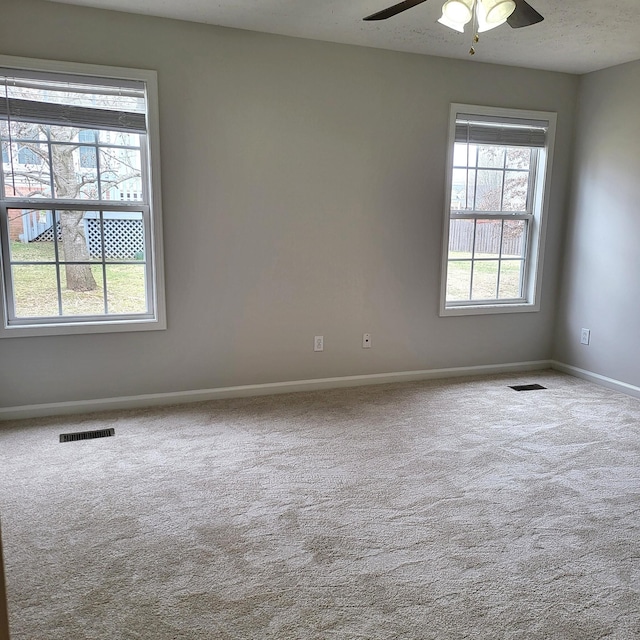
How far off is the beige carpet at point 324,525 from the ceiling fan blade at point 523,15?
2.22 m

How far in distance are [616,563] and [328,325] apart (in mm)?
2457

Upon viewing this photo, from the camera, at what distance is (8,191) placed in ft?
10.5

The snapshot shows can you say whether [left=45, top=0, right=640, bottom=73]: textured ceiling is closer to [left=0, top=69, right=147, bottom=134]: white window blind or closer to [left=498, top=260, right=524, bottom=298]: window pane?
[left=0, top=69, right=147, bottom=134]: white window blind

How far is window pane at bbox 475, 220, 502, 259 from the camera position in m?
4.41

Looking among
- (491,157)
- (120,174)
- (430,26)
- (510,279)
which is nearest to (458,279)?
(510,279)

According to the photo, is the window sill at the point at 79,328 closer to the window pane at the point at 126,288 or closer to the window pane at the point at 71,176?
the window pane at the point at 126,288

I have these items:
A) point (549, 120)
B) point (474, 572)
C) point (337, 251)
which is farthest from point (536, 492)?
point (549, 120)

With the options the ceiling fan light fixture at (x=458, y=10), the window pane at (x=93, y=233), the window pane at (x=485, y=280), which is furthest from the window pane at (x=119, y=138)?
the window pane at (x=485, y=280)

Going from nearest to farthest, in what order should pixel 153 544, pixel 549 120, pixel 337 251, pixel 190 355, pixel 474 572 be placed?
pixel 474 572 < pixel 153 544 < pixel 190 355 < pixel 337 251 < pixel 549 120

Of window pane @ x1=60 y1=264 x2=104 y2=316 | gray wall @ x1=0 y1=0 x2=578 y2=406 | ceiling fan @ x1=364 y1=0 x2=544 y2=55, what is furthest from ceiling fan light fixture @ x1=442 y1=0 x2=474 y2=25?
window pane @ x1=60 y1=264 x2=104 y2=316

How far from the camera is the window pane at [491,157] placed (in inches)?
169

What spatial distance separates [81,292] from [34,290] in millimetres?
276

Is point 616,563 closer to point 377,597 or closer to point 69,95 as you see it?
point 377,597

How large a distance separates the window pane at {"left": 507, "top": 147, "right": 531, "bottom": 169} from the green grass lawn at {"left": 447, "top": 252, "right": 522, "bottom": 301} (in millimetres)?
783
